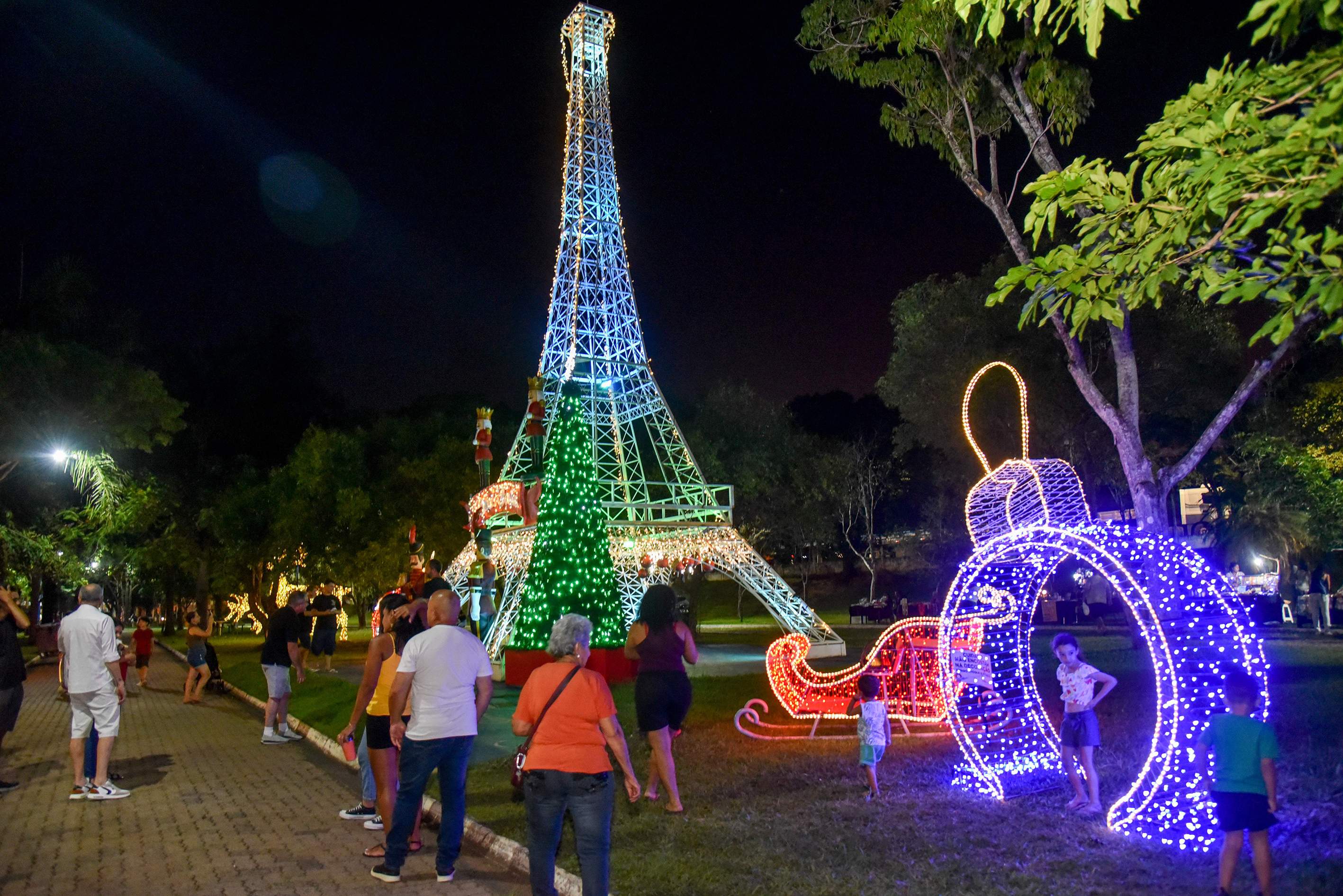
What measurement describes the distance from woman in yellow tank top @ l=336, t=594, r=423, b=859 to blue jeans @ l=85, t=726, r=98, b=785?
4.01 m

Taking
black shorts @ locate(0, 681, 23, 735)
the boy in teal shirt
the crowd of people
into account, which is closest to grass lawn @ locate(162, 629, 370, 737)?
black shorts @ locate(0, 681, 23, 735)

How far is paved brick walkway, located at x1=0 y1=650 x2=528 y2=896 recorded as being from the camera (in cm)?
652

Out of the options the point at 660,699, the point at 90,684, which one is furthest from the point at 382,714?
the point at 90,684

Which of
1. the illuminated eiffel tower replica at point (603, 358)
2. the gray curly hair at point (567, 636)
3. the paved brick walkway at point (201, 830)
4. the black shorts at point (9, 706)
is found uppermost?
the illuminated eiffel tower replica at point (603, 358)

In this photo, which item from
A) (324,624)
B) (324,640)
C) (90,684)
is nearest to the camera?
(90,684)

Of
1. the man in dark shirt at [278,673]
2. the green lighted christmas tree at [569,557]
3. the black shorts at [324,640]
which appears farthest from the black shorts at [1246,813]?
the black shorts at [324,640]

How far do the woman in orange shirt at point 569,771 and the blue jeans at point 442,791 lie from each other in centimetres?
116

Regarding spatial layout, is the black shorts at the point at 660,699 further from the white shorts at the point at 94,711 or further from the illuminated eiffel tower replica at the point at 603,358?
the illuminated eiffel tower replica at the point at 603,358

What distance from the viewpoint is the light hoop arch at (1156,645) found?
6.51 metres

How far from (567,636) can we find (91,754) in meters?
7.30

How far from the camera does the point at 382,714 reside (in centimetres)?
705

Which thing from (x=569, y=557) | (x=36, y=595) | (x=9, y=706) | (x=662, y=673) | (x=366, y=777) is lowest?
(x=366, y=777)

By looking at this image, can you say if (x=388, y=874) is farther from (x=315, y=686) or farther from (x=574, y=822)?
(x=315, y=686)

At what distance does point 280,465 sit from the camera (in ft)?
133
